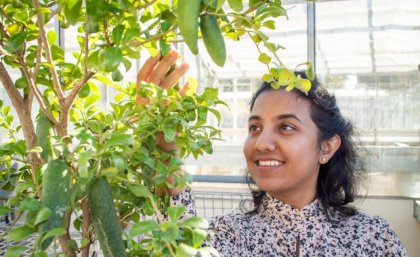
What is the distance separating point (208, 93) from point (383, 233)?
2.12ft

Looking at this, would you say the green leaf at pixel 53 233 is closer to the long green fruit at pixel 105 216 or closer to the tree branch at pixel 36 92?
the long green fruit at pixel 105 216

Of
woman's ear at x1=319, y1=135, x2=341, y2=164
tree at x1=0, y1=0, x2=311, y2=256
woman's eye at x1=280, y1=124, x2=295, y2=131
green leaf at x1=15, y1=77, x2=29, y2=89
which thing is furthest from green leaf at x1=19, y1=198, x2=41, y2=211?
woman's ear at x1=319, y1=135, x2=341, y2=164

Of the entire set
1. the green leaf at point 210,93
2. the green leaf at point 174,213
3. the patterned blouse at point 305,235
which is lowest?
the patterned blouse at point 305,235

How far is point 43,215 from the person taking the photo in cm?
40

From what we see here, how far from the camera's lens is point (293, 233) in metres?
1.03

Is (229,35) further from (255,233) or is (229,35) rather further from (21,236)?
(255,233)

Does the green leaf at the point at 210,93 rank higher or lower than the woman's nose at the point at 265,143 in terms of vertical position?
higher

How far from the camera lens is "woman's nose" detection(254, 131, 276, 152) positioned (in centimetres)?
91

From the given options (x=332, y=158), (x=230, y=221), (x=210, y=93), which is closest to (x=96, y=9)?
(x=210, y=93)

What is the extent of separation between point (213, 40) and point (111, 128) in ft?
0.72

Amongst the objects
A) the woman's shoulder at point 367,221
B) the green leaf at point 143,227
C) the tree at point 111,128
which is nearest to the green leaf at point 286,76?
the tree at point 111,128

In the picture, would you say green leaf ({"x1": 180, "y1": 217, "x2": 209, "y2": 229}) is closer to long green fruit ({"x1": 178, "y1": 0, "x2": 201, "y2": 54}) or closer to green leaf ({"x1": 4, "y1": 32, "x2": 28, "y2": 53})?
long green fruit ({"x1": 178, "y1": 0, "x2": 201, "y2": 54})

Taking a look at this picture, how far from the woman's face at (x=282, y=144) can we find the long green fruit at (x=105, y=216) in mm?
499

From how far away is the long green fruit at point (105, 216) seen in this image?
1.46 ft
